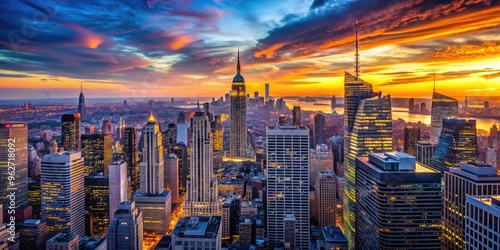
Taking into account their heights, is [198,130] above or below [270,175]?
above

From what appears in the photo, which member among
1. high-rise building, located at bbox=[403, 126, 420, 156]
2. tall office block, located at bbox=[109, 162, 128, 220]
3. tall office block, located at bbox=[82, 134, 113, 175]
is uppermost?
high-rise building, located at bbox=[403, 126, 420, 156]

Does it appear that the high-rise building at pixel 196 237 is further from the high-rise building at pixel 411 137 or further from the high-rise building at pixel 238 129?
the high-rise building at pixel 238 129

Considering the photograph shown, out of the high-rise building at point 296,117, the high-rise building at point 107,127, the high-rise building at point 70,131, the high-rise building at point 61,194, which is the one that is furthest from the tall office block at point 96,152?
the high-rise building at point 296,117

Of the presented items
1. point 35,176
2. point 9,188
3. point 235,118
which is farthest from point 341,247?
point 235,118

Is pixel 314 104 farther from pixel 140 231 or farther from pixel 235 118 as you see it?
pixel 235 118

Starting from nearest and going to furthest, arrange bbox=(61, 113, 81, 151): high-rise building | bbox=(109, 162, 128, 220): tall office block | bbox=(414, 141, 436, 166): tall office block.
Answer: bbox=(61, 113, 81, 151): high-rise building, bbox=(414, 141, 436, 166): tall office block, bbox=(109, 162, 128, 220): tall office block

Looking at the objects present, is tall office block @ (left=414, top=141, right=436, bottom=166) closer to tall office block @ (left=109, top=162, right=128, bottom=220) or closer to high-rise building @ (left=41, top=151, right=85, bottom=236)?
tall office block @ (left=109, top=162, right=128, bottom=220)

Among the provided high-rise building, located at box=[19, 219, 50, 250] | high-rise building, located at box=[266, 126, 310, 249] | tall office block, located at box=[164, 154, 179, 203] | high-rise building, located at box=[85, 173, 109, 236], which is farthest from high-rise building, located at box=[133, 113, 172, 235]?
high-rise building, located at box=[266, 126, 310, 249]
